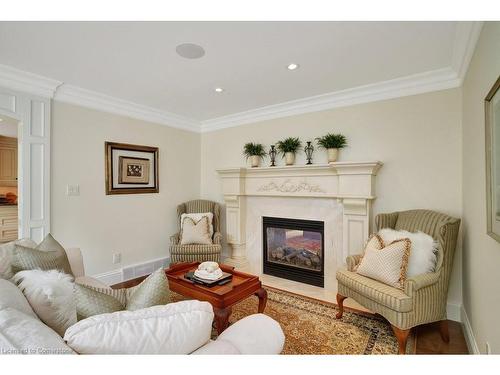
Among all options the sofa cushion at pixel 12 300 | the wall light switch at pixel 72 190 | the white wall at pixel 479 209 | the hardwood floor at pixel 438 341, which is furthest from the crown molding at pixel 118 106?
the hardwood floor at pixel 438 341

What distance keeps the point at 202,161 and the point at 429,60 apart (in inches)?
131

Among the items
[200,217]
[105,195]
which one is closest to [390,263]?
[200,217]

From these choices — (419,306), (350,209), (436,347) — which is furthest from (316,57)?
(436,347)

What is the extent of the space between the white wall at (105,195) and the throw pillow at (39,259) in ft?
4.13

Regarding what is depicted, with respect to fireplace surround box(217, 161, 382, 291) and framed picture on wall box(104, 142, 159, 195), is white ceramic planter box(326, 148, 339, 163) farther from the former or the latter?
framed picture on wall box(104, 142, 159, 195)

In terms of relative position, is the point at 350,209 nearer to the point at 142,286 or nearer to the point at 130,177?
the point at 142,286

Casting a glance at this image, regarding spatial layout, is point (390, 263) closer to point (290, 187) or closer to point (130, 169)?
point (290, 187)

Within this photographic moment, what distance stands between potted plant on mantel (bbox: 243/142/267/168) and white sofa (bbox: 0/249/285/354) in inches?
109

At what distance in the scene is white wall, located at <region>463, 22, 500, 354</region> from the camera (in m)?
1.46

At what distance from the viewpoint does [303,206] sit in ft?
11.3

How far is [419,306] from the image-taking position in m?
1.94

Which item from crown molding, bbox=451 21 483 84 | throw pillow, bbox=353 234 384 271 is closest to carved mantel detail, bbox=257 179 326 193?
throw pillow, bbox=353 234 384 271

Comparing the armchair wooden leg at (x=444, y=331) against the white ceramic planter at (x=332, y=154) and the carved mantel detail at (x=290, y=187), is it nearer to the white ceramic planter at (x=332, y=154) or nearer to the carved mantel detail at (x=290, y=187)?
the carved mantel detail at (x=290, y=187)

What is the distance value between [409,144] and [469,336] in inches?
69.4
